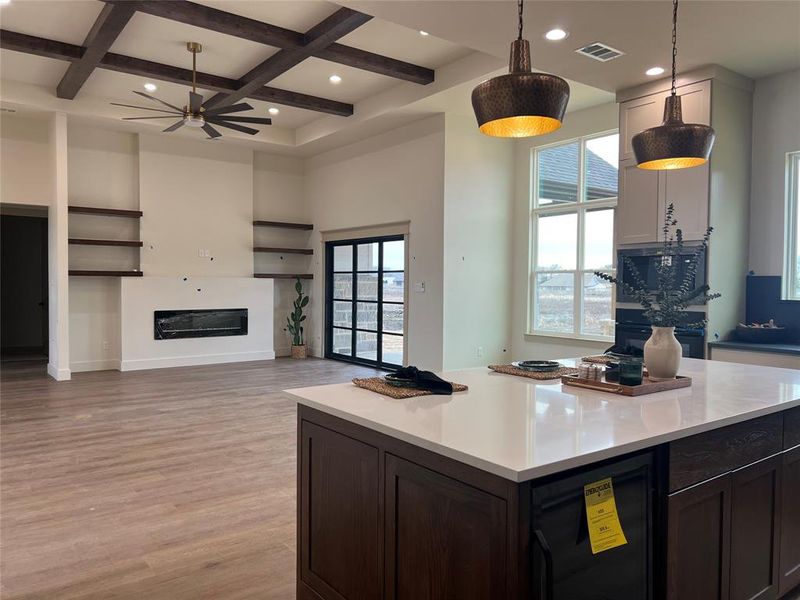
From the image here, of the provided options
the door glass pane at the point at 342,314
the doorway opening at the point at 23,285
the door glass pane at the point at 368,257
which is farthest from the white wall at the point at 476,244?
the doorway opening at the point at 23,285

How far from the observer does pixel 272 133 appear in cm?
904

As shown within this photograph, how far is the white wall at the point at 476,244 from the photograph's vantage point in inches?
288

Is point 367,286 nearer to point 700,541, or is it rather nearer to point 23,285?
point 23,285

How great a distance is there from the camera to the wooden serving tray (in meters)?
2.26

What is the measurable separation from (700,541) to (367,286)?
7.30 m

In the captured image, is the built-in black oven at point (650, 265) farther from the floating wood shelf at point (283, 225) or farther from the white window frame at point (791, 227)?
the floating wood shelf at point (283, 225)

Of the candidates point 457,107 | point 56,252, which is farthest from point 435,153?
point 56,252

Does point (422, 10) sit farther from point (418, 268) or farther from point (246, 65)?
point (418, 268)

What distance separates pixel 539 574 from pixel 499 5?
3360mm

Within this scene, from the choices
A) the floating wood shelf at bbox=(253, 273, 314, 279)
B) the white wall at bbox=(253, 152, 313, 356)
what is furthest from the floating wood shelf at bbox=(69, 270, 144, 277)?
the white wall at bbox=(253, 152, 313, 356)

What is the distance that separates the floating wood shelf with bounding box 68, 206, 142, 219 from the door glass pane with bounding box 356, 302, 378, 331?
11.7 ft

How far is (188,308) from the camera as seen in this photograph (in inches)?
344

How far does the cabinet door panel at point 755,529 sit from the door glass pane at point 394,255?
6.07 m

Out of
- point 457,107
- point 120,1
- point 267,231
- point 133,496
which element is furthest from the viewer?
point 267,231
